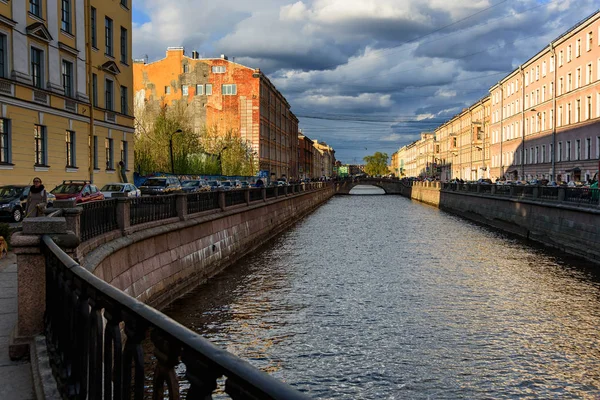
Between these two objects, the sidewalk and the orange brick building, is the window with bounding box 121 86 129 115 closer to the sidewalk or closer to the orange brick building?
the sidewalk

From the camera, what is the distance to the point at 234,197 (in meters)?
26.7

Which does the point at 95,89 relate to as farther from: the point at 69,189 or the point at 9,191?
the point at 9,191

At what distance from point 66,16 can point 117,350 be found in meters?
32.2

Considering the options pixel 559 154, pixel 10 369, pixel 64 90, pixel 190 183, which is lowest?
pixel 10 369

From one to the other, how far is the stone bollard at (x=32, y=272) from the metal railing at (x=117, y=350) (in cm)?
12

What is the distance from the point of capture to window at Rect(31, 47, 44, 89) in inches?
1123

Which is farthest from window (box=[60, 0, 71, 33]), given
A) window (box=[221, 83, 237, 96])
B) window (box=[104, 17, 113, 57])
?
window (box=[221, 83, 237, 96])

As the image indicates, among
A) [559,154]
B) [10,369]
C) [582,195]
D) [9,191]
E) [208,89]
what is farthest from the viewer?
[208,89]

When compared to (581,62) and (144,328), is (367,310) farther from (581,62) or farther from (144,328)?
(581,62)

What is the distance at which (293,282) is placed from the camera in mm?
19188

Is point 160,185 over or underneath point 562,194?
over

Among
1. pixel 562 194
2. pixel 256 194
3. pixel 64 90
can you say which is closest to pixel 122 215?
pixel 256 194

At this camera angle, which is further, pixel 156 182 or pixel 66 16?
pixel 156 182

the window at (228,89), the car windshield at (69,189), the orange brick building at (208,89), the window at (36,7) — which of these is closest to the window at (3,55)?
the window at (36,7)
